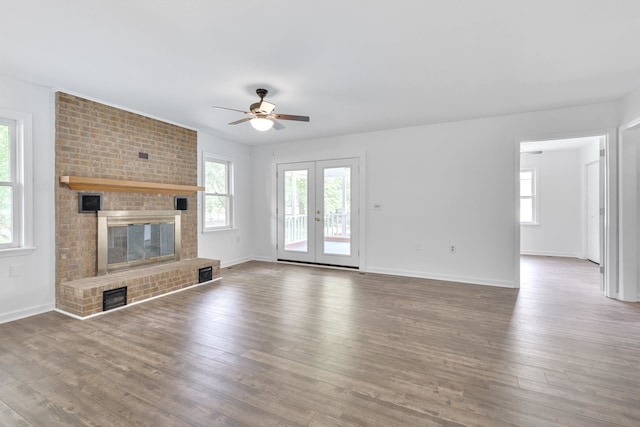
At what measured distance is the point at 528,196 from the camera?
25.4 feet

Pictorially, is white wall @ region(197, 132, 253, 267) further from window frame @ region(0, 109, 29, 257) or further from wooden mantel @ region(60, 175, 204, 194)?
window frame @ region(0, 109, 29, 257)

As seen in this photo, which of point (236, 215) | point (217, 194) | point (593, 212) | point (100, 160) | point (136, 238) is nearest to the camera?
point (100, 160)

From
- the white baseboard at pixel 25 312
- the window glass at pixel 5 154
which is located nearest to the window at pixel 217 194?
the white baseboard at pixel 25 312

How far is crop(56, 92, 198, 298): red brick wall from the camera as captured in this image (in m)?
3.68

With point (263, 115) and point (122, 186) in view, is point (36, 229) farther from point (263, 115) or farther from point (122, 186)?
point (263, 115)

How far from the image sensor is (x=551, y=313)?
138 inches

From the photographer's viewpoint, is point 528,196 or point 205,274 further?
point 528,196

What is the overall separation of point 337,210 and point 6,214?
4.55m

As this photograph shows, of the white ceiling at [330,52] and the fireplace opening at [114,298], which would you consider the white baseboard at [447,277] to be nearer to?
the white ceiling at [330,52]

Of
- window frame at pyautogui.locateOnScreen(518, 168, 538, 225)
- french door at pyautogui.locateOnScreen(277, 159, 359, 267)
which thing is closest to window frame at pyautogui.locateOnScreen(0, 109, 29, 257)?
french door at pyautogui.locateOnScreen(277, 159, 359, 267)

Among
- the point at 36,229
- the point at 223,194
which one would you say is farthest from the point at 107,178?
the point at 223,194

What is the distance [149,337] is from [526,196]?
8434 millimetres

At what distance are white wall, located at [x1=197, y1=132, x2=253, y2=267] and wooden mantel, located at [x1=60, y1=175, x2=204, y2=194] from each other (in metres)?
0.70

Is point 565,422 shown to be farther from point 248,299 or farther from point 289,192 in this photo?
point 289,192
